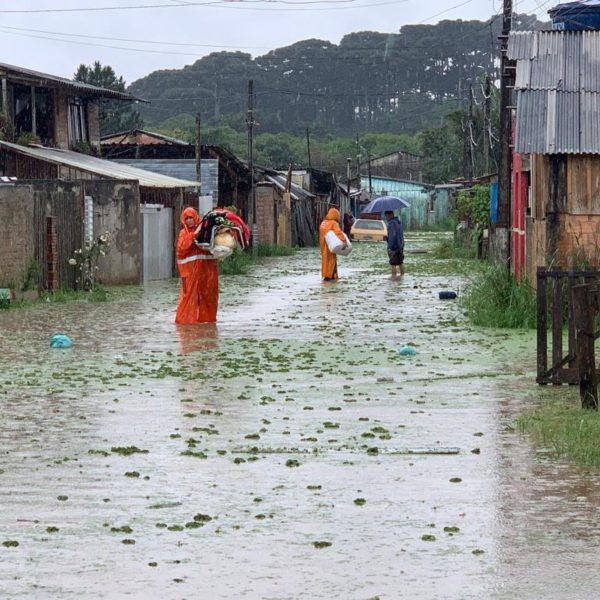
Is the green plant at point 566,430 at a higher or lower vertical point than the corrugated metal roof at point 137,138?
lower

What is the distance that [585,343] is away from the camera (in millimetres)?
11555

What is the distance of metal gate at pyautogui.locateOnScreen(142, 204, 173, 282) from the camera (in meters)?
33.7

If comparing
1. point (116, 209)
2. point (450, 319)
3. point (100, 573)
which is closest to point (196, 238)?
point (450, 319)

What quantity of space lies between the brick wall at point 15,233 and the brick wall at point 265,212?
32320mm

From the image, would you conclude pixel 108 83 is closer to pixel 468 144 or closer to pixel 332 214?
pixel 468 144

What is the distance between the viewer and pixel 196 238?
21.8 m

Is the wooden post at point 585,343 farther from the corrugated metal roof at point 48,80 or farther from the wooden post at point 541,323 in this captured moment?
the corrugated metal roof at point 48,80

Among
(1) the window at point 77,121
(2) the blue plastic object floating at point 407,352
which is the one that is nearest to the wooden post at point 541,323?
(2) the blue plastic object floating at point 407,352

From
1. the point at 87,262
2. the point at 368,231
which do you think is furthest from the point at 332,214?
the point at 368,231

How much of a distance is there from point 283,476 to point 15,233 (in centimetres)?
1730

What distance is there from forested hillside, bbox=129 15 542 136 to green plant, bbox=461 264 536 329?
4781 inches

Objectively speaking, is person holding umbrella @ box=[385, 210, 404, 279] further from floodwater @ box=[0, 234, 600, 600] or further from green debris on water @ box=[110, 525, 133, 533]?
green debris on water @ box=[110, 525, 133, 533]

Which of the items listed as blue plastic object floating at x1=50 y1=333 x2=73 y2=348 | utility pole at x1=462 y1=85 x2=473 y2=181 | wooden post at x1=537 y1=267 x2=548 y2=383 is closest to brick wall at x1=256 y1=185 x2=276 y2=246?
utility pole at x1=462 y1=85 x2=473 y2=181

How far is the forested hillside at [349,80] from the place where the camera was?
474 feet
